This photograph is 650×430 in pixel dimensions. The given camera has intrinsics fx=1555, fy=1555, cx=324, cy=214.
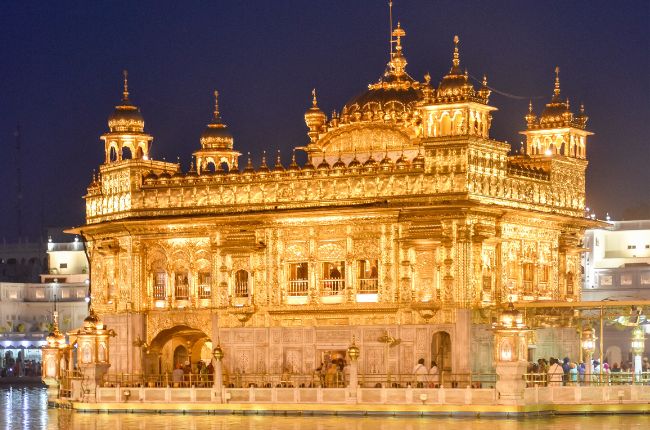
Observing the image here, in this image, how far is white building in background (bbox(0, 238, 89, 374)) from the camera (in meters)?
101

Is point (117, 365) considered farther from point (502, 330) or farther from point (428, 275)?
point (502, 330)

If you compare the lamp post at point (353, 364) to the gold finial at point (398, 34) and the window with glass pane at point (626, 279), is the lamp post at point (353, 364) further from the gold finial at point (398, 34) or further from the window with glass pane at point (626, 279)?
the window with glass pane at point (626, 279)

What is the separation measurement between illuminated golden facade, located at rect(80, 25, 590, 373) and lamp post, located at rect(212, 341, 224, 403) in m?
3.17

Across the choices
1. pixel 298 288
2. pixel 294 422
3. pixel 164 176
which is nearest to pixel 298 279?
pixel 298 288

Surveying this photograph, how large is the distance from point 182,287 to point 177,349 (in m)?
2.81

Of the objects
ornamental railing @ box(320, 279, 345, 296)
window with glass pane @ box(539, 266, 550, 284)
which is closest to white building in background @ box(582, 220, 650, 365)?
window with glass pane @ box(539, 266, 550, 284)

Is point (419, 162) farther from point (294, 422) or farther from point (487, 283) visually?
point (294, 422)

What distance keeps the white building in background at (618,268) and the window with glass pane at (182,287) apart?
31.9 meters

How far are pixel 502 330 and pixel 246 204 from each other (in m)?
11.2

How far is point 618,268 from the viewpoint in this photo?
8256cm

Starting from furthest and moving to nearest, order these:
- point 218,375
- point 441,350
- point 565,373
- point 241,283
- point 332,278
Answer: point 241,283 → point 332,278 → point 441,350 → point 218,375 → point 565,373

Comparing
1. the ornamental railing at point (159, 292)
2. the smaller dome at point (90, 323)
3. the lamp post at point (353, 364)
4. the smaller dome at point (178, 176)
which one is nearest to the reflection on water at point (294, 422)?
the lamp post at point (353, 364)

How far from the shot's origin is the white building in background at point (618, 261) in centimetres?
8138

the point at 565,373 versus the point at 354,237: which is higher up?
the point at 354,237
